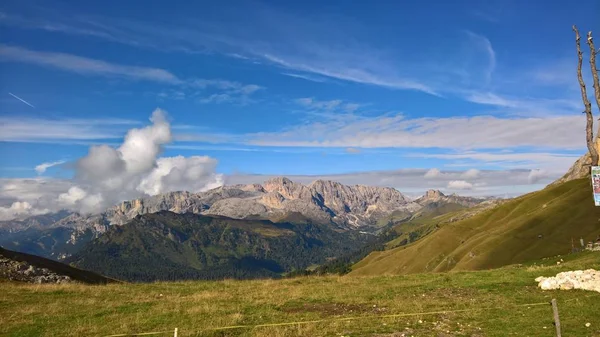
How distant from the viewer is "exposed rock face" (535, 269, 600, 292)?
2600 centimetres

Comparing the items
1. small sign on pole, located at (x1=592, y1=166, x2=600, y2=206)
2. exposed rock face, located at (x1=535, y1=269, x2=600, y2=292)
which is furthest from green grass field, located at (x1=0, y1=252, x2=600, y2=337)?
small sign on pole, located at (x1=592, y1=166, x2=600, y2=206)

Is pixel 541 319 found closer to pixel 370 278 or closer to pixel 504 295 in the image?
pixel 504 295

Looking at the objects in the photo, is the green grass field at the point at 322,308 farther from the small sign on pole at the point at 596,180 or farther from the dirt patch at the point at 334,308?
the small sign on pole at the point at 596,180

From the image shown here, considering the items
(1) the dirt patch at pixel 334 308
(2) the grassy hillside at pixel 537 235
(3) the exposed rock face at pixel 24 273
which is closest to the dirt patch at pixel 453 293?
(1) the dirt patch at pixel 334 308

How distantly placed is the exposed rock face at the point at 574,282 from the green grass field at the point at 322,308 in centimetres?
115

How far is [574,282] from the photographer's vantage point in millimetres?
26781

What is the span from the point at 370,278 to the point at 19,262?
50960 mm

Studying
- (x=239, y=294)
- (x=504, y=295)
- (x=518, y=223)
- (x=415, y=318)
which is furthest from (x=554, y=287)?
(x=518, y=223)

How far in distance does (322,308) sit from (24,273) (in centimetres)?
4651

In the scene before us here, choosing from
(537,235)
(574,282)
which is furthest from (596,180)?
(537,235)

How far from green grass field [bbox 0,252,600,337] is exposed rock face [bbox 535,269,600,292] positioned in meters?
1.15

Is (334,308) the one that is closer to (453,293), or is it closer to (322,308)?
(322,308)

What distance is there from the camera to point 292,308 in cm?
2675

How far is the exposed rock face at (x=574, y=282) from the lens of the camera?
26.0 metres
